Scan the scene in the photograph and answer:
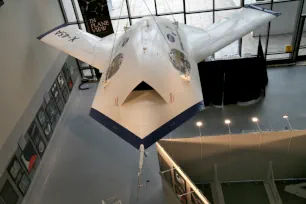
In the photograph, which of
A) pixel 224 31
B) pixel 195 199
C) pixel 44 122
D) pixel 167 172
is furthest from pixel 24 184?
pixel 224 31

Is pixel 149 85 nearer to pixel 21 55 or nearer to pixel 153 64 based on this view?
pixel 153 64

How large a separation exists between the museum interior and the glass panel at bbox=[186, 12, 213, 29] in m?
0.07

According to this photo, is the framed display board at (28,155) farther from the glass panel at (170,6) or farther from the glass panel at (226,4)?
the glass panel at (226,4)

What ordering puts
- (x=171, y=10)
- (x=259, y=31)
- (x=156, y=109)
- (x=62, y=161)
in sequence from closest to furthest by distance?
(x=156, y=109)
(x=62, y=161)
(x=171, y=10)
(x=259, y=31)

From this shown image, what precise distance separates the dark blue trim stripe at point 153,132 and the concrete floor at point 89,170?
2.01 m

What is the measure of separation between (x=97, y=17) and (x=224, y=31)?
5.31 m

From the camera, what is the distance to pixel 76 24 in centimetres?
1507

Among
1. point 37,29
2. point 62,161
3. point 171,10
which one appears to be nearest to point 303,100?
point 171,10

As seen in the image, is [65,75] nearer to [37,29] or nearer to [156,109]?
[37,29]

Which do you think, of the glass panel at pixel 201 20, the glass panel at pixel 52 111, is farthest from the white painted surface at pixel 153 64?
the glass panel at pixel 201 20

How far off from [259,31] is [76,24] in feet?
32.6

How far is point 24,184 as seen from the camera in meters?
10.7

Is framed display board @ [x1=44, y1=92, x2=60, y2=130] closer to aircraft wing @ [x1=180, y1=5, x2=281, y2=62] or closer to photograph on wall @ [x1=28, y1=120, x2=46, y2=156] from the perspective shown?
photograph on wall @ [x1=28, y1=120, x2=46, y2=156]

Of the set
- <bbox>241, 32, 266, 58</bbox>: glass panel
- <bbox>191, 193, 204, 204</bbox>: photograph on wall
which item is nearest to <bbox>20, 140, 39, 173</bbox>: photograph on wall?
<bbox>191, 193, 204, 204</bbox>: photograph on wall
